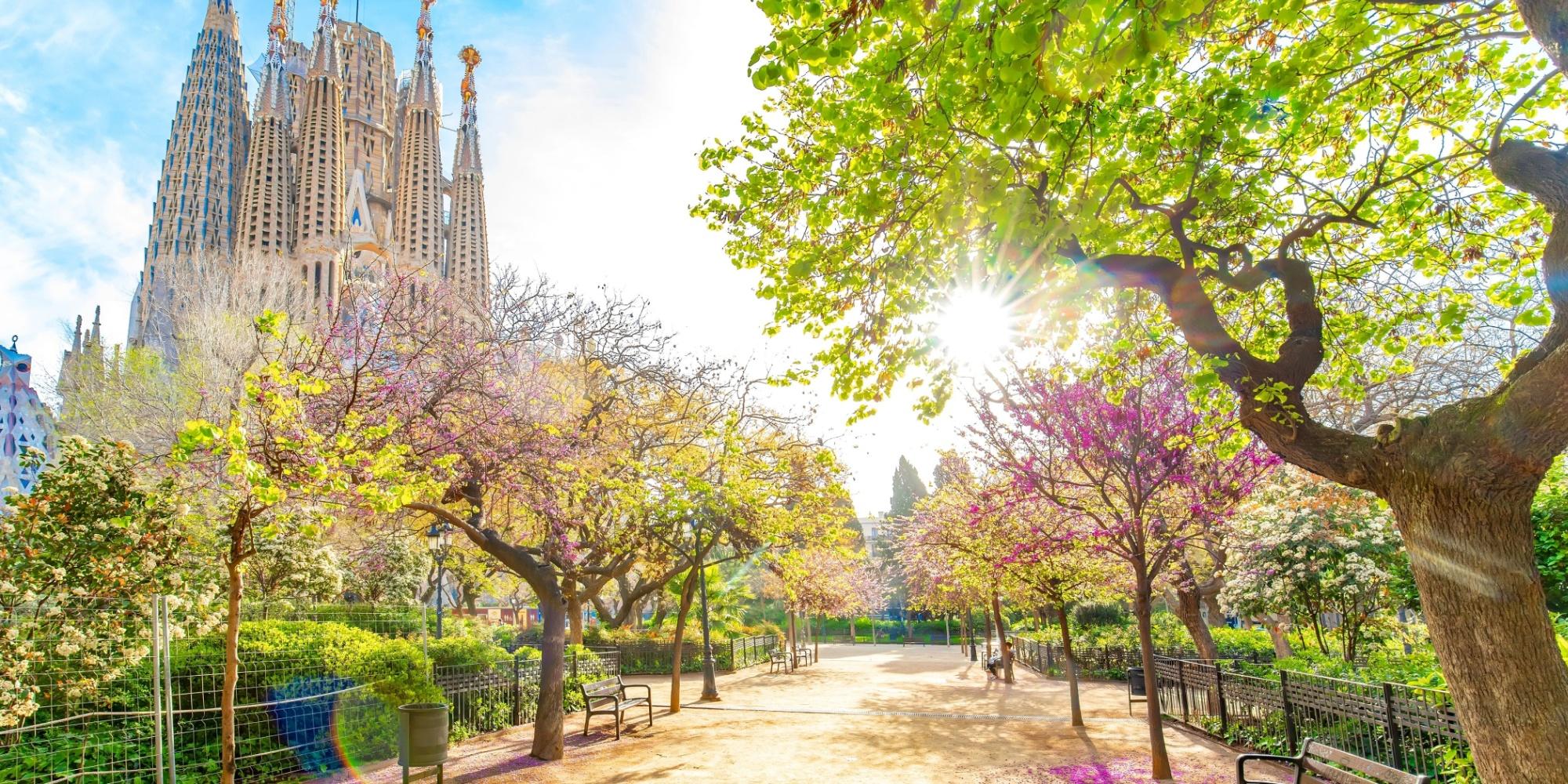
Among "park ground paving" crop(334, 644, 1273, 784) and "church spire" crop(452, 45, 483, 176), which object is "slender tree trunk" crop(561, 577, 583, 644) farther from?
"church spire" crop(452, 45, 483, 176)

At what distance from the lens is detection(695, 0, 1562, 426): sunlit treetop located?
4.46m

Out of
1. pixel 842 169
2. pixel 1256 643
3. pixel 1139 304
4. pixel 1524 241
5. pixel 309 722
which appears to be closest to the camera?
pixel 842 169

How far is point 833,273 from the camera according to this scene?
6285mm

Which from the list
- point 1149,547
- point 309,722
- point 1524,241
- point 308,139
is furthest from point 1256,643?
point 308,139

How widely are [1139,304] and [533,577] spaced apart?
8.38 meters

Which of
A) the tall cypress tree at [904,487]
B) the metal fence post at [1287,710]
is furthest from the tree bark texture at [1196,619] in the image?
the tall cypress tree at [904,487]

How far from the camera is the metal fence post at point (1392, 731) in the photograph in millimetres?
7273

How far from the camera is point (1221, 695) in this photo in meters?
11.2

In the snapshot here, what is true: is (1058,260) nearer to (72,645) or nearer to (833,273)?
(833,273)

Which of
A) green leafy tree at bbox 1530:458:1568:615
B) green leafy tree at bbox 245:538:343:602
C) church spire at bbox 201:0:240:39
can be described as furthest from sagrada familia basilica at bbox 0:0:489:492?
green leafy tree at bbox 1530:458:1568:615

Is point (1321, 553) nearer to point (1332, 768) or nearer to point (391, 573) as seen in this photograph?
point (1332, 768)

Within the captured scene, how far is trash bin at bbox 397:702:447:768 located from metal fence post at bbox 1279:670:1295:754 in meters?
9.97

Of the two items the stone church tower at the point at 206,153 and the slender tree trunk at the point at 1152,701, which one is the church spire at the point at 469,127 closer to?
the stone church tower at the point at 206,153

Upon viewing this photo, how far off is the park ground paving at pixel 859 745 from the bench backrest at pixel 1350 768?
3.10m
